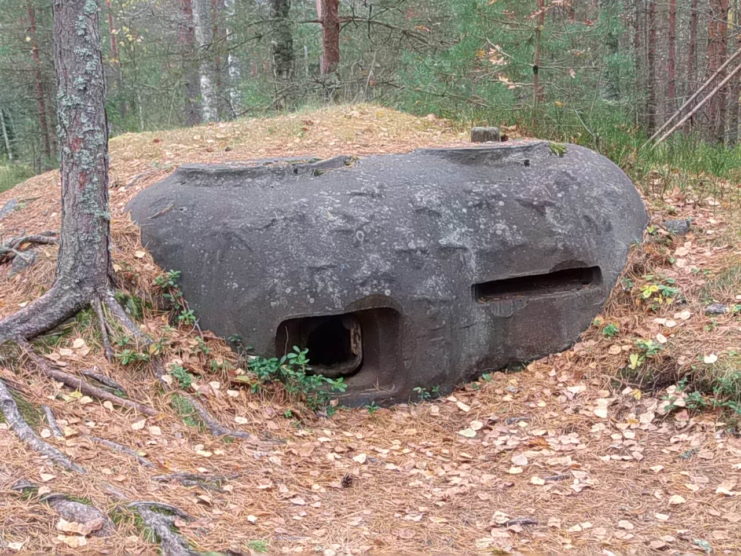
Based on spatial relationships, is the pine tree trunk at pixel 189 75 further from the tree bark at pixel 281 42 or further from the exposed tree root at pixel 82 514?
the exposed tree root at pixel 82 514

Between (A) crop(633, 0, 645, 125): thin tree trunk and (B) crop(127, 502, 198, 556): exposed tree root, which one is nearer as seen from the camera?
(B) crop(127, 502, 198, 556): exposed tree root

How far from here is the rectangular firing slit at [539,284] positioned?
5.20 m

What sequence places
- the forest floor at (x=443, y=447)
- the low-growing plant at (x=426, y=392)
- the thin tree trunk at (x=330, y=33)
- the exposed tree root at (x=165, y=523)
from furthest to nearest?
the thin tree trunk at (x=330, y=33)
the low-growing plant at (x=426, y=392)
the forest floor at (x=443, y=447)
the exposed tree root at (x=165, y=523)

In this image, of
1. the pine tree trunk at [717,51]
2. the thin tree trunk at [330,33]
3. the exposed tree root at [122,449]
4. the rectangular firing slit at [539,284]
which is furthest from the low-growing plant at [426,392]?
the pine tree trunk at [717,51]

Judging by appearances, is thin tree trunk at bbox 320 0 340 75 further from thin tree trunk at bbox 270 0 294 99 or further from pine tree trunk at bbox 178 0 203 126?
pine tree trunk at bbox 178 0 203 126

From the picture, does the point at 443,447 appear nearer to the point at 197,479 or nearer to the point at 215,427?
the point at 215,427

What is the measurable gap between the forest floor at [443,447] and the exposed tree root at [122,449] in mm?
41

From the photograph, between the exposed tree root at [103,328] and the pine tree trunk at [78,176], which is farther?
the exposed tree root at [103,328]

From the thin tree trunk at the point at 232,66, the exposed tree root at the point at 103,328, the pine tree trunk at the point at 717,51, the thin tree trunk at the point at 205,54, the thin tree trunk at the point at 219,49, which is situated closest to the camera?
the exposed tree root at the point at 103,328

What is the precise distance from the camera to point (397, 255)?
4773 mm

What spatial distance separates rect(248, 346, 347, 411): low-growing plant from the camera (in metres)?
4.55

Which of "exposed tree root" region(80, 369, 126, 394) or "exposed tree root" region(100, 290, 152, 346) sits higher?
"exposed tree root" region(100, 290, 152, 346)

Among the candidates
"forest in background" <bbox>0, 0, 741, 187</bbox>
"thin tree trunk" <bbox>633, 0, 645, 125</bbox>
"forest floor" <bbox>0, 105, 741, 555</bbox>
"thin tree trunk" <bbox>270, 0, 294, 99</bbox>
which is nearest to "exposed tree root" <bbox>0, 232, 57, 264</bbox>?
"forest floor" <bbox>0, 105, 741, 555</bbox>

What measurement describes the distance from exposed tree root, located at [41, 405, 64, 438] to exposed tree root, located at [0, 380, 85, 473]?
0.10 meters
